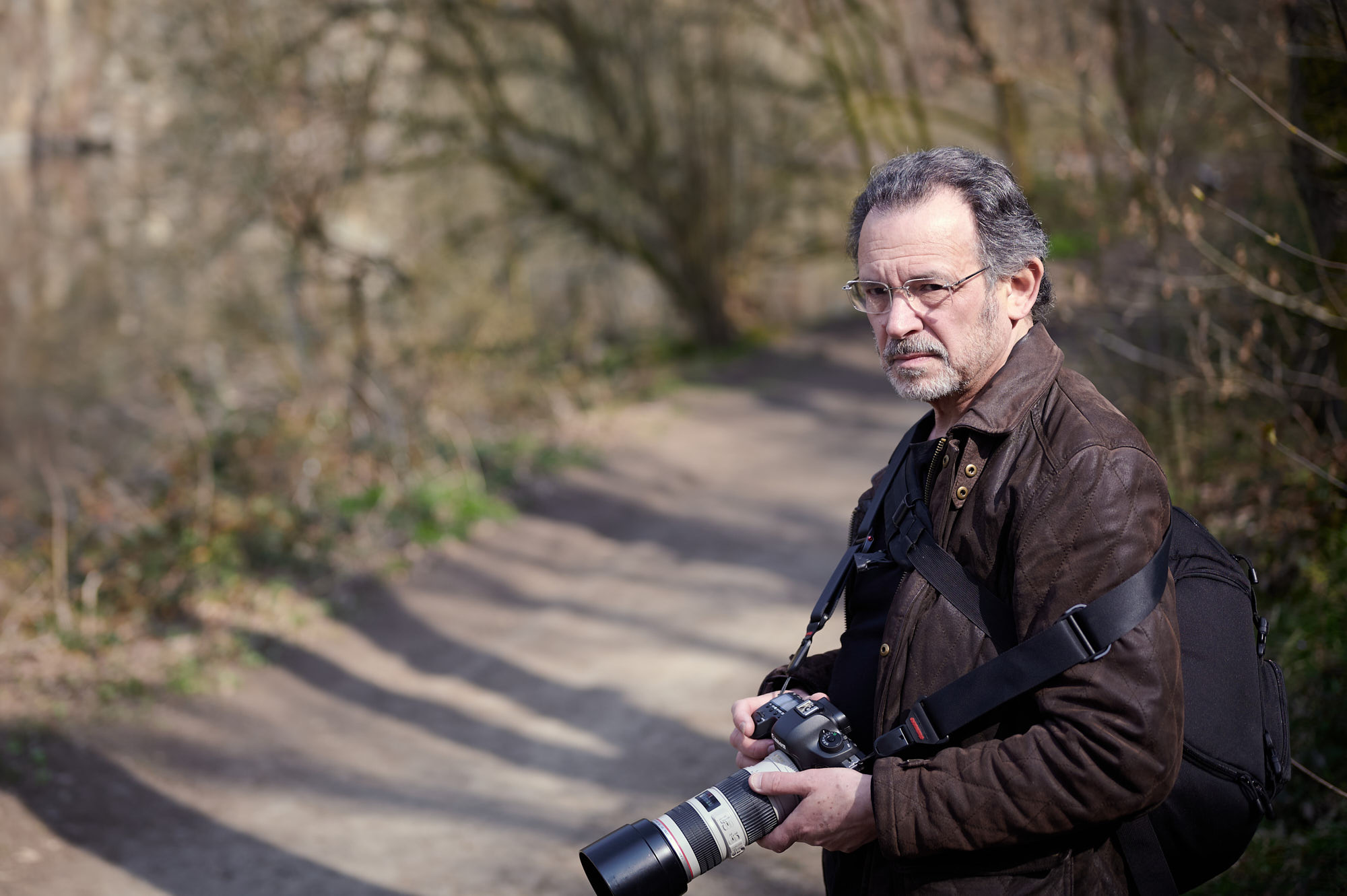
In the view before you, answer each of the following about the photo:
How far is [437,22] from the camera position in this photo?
1131 cm

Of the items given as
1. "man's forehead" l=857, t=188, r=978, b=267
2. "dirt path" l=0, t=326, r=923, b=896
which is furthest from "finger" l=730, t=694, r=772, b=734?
"dirt path" l=0, t=326, r=923, b=896

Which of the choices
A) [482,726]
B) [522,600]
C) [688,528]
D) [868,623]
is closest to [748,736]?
[868,623]

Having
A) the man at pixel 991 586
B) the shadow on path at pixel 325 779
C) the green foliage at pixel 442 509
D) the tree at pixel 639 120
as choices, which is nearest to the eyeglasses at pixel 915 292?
the man at pixel 991 586

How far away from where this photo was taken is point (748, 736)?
2096 mm

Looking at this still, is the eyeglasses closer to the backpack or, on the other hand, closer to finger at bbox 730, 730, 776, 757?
the backpack

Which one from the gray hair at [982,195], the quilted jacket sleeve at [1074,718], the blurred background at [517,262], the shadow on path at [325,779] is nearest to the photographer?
the quilted jacket sleeve at [1074,718]

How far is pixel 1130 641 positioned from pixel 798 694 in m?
0.66

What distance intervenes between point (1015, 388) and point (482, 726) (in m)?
4.13

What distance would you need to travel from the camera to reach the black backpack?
68.7 inches

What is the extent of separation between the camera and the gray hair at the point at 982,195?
6.10 feet

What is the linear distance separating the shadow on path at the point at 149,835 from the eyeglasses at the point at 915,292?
2960 millimetres

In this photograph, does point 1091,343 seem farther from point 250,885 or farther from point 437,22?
point 437,22

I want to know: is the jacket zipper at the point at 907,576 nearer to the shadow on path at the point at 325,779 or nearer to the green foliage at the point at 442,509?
the shadow on path at the point at 325,779

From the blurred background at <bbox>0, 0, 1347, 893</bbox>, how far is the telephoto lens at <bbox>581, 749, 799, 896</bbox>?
1988 millimetres
